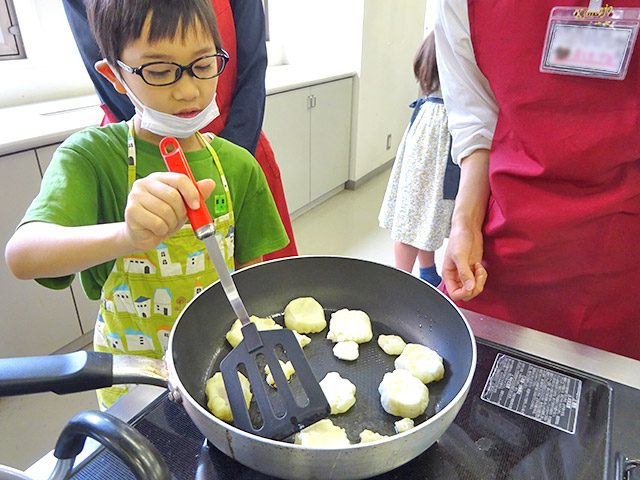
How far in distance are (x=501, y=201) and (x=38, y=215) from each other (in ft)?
2.27

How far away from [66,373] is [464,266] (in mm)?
578

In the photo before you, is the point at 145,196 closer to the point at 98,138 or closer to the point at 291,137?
the point at 98,138

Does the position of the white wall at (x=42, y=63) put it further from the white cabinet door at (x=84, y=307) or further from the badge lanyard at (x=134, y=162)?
the badge lanyard at (x=134, y=162)

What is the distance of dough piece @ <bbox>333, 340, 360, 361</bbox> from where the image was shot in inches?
24.3

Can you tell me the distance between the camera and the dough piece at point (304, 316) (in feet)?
2.19

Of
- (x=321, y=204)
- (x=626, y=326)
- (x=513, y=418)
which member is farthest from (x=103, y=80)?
(x=321, y=204)

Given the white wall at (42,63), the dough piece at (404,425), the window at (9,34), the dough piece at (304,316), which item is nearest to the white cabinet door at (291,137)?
the white wall at (42,63)

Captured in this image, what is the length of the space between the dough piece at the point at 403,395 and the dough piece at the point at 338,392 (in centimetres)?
4

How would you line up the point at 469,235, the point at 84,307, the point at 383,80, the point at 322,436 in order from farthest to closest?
1. the point at 383,80
2. the point at 84,307
3. the point at 469,235
4. the point at 322,436

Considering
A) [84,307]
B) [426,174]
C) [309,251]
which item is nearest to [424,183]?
[426,174]

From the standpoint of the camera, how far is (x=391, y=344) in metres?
0.63

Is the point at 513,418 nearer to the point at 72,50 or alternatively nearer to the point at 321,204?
the point at 72,50

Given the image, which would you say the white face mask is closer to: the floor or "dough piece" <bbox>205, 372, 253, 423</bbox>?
"dough piece" <bbox>205, 372, 253, 423</bbox>

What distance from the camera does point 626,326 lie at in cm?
77
